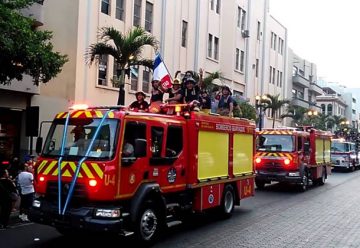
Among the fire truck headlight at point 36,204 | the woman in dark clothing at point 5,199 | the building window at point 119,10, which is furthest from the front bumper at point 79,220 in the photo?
the building window at point 119,10

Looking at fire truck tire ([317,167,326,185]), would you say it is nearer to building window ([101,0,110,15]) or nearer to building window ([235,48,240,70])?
building window ([101,0,110,15])

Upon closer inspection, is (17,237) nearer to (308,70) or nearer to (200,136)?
(200,136)

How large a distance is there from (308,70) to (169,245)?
65.9 metres

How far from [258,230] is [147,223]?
131 inches

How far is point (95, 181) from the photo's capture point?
26.8 ft

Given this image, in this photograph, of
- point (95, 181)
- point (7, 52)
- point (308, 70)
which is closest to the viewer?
point (95, 181)

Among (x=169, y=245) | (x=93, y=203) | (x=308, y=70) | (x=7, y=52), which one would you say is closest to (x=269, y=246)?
(x=169, y=245)

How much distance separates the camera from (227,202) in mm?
12797

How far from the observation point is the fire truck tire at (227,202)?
40.9ft

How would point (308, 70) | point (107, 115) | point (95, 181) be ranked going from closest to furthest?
point (95, 181)
point (107, 115)
point (308, 70)

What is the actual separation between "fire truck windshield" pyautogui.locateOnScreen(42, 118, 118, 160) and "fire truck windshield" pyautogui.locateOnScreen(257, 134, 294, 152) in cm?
1273

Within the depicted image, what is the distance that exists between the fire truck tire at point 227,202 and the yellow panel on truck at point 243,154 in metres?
0.55

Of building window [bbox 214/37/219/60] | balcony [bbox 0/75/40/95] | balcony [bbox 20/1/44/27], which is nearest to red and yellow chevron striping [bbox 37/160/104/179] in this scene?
balcony [bbox 0/75/40/95]

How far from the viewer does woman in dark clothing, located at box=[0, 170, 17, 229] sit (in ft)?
34.2
